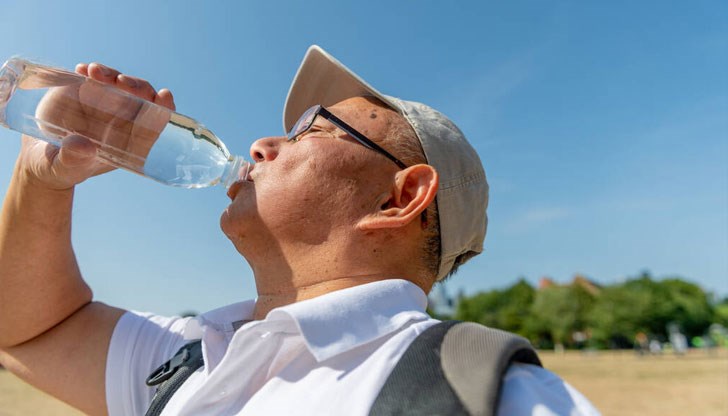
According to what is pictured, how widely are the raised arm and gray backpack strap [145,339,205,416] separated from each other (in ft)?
1.88

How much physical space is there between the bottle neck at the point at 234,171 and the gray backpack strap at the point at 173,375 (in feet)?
2.90

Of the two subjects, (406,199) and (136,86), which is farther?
(136,86)

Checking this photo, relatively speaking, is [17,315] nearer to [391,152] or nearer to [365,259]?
[365,259]

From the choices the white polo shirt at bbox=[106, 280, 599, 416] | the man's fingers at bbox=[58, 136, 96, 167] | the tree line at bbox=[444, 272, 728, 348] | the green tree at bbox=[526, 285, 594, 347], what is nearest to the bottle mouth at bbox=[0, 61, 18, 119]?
the man's fingers at bbox=[58, 136, 96, 167]

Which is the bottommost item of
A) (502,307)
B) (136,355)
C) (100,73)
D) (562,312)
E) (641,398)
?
(502,307)

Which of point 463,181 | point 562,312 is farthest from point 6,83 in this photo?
point 562,312

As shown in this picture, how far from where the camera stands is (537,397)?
1438mm

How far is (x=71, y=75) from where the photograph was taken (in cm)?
281

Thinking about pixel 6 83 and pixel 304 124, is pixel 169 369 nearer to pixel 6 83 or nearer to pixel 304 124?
pixel 304 124

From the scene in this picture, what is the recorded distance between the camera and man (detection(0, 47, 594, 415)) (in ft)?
7.91

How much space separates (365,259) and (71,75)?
6.09ft

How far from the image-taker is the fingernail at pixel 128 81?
8.66ft

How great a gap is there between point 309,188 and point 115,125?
1.32 meters

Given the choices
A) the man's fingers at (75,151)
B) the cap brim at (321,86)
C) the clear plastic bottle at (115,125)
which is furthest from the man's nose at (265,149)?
the man's fingers at (75,151)
